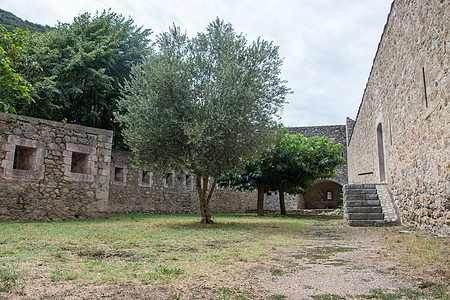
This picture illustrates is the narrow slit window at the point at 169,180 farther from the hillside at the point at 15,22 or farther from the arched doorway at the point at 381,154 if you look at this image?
the hillside at the point at 15,22

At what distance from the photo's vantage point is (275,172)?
15.4m

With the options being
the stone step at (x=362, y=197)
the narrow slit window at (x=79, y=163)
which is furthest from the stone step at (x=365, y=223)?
the narrow slit window at (x=79, y=163)

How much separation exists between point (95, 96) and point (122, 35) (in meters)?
3.36

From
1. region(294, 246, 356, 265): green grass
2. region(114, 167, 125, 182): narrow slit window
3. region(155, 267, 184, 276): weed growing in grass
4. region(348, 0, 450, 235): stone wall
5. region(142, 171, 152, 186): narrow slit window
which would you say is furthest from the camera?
region(142, 171, 152, 186): narrow slit window

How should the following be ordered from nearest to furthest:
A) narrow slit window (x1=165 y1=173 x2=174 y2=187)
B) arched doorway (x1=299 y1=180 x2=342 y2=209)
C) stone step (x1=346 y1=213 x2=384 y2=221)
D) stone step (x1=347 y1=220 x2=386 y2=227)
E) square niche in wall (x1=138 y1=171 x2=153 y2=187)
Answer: stone step (x1=347 y1=220 x2=386 y2=227) → stone step (x1=346 y1=213 x2=384 y2=221) → square niche in wall (x1=138 y1=171 x2=153 y2=187) → narrow slit window (x1=165 y1=173 x2=174 y2=187) → arched doorway (x1=299 y1=180 x2=342 y2=209)

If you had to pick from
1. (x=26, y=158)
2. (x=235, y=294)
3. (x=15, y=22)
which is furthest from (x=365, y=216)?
(x=15, y=22)

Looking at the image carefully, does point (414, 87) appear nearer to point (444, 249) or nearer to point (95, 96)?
point (444, 249)

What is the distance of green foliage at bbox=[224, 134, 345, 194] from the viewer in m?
15.2

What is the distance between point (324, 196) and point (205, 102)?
28295 millimetres

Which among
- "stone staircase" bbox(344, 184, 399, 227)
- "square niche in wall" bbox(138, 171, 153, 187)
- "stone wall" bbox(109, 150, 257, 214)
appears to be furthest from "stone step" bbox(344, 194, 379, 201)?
"square niche in wall" bbox(138, 171, 153, 187)

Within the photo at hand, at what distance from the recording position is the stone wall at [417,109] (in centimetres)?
527

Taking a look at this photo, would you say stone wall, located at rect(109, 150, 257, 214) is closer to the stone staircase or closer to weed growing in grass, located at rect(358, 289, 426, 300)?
the stone staircase

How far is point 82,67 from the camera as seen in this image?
565 inches

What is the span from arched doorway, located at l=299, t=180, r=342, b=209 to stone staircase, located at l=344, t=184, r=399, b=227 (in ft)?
82.6
